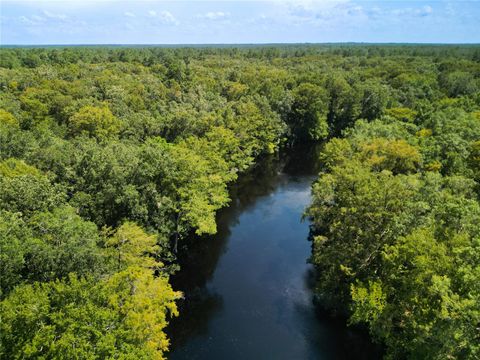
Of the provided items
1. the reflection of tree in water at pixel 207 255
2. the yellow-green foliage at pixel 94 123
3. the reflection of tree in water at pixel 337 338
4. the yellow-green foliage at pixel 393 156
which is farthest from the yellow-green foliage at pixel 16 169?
the yellow-green foliage at pixel 393 156

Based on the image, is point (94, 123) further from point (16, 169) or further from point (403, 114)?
point (403, 114)

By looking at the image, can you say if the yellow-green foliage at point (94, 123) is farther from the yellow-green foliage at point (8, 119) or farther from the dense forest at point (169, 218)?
the yellow-green foliage at point (8, 119)

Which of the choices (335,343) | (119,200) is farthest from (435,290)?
(119,200)

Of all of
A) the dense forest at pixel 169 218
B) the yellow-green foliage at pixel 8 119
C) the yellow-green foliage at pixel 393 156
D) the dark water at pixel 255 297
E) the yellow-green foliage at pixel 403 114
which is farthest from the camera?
the yellow-green foliage at pixel 403 114

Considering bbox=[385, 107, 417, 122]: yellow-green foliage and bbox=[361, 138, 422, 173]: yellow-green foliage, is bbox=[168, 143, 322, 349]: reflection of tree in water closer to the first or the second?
bbox=[361, 138, 422, 173]: yellow-green foliage

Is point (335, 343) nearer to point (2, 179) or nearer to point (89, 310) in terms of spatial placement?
point (89, 310)

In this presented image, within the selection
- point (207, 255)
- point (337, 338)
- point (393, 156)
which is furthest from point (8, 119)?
point (393, 156)
